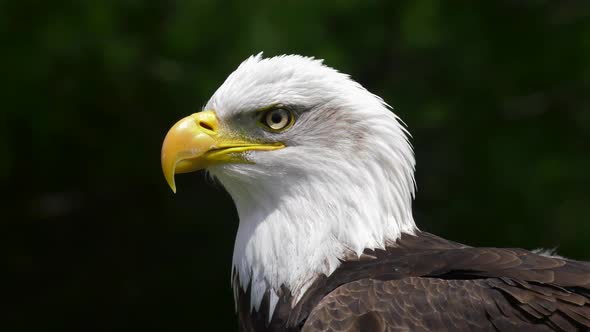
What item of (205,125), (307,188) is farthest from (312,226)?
(205,125)

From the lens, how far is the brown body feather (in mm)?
2619

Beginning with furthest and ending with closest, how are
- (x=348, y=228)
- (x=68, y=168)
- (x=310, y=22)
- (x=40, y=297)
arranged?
1. (x=40, y=297)
2. (x=68, y=168)
3. (x=310, y=22)
4. (x=348, y=228)

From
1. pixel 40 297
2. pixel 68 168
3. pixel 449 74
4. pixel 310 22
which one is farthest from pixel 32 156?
pixel 449 74

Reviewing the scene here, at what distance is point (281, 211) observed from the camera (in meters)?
3.04

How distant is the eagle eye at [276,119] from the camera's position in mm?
3066

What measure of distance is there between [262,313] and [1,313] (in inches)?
146

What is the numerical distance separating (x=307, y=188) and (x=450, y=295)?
62 centimetres

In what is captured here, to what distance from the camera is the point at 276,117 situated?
10.1ft

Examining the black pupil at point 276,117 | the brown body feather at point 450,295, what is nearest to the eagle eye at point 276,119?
the black pupil at point 276,117

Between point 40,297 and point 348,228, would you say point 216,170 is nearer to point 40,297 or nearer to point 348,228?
point 348,228

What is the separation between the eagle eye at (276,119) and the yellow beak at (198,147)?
6cm

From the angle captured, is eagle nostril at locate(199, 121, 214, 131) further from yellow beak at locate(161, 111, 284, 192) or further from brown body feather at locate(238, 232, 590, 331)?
brown body feather at locate(238, 232, 590, 331)

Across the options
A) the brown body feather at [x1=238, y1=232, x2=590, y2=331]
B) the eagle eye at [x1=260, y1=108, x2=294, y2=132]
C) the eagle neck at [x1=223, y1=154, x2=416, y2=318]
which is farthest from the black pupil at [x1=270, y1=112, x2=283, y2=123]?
the brown body feather at [x1=238, y1=232, x2=590, y2=331]

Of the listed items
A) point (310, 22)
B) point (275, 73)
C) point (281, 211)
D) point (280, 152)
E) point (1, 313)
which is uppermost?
point (310, 22)
